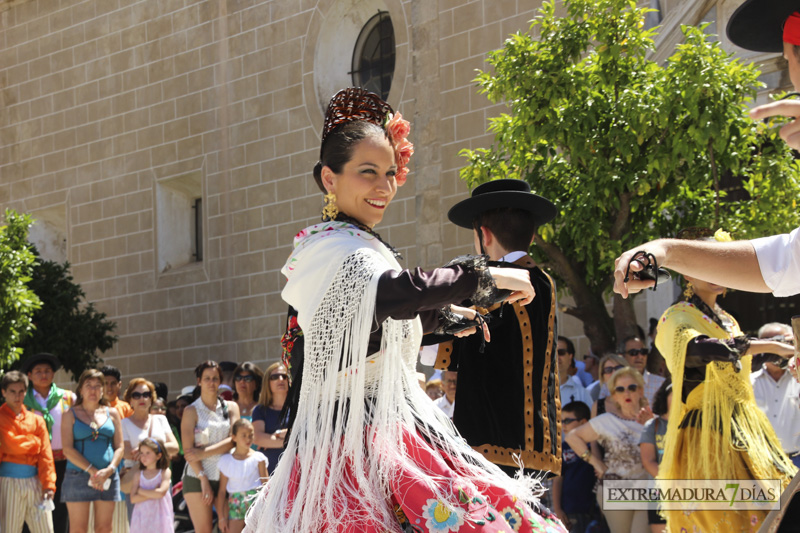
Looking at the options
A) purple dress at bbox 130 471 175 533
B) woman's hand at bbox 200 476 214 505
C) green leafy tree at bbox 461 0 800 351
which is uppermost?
green leafy tree at bbox 461 0 800 351

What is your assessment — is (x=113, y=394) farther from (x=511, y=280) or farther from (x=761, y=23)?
(x=761, y=23)

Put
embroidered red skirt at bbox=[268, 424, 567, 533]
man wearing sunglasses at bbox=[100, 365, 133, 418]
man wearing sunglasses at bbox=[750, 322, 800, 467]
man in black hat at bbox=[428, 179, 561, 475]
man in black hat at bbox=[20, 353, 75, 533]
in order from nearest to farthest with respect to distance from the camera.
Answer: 1. embroidered red skirt at bbox=[268, 424, 567, 533]
2. man in black hat at bbox=[428, 179, 561, 475]
3. man wearing sunglasses at bbox=[750, 322, 800, 467]
4. man in black hat at bbox=[20, 353, 75, 533]
5. man wearing sunglasses at bbox=[100, 365, 133, 418]

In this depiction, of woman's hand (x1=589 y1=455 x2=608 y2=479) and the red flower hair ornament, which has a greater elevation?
the red flower hair ornament

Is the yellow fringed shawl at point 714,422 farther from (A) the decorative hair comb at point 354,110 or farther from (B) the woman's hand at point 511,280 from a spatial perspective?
(A) the decorative hair comb at point 354,110

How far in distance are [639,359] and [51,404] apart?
6.06 m

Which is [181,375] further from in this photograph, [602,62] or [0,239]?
[602,62]

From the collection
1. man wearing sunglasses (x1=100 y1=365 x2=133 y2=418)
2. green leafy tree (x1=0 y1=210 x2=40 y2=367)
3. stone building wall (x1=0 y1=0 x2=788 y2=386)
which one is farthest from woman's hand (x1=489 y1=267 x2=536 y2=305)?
green leafy tree (x1=0 y1=210 x2=40 y2=367)

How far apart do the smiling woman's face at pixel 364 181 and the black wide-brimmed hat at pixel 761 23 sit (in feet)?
3.92

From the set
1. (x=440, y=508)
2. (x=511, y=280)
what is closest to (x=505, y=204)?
(x=511, y=280)

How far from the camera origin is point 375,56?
15.1 metres

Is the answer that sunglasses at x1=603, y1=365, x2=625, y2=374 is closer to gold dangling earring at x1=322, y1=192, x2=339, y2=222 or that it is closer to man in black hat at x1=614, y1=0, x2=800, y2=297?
gold dangling earring at x1=322, y1=192, x2=339, y2=222

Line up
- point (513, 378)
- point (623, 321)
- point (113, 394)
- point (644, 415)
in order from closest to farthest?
point (513, 378), point (644, 415), point (623, 321), point (113, 394)

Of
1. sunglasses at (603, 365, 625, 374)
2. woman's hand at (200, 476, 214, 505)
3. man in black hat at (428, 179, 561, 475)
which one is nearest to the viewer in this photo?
man in black hat at (428, 179, 561, 475)

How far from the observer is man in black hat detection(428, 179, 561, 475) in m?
4.09
